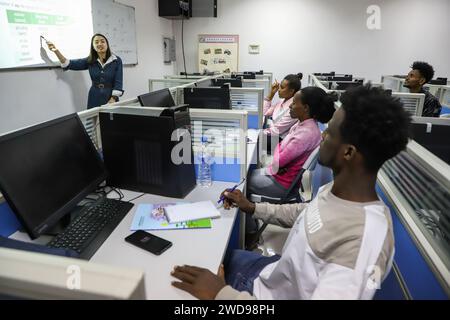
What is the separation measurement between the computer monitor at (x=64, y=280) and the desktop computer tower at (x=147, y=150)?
989mm

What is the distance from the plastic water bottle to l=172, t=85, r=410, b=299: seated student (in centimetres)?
71

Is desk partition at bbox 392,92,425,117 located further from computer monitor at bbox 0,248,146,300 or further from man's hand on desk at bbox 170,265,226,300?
computer monitor at bbox 0,248,146,300

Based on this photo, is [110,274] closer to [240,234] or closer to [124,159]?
[124,159]

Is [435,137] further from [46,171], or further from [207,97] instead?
[207,97]

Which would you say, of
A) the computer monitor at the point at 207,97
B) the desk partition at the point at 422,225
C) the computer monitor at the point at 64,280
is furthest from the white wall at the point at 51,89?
the desk partition at the point at 422,225

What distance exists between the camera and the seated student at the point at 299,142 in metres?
2.05

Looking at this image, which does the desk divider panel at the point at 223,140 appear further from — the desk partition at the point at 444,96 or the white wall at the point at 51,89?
the desk partition at the point at 444,96

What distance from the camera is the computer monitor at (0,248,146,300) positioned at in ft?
1.16

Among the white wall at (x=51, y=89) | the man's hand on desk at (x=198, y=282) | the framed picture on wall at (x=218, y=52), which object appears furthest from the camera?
the framed picture on wall at (x=218, y=52)

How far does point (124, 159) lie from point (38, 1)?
2.40 metres

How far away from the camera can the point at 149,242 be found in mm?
1111

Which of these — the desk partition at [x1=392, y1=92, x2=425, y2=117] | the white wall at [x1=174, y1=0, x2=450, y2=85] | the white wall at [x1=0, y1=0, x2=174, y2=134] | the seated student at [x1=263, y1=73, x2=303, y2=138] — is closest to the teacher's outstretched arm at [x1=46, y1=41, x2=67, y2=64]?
the white wall at [x1=0, y1=0, x2=174, y2=134]

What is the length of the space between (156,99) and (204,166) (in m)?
0.75

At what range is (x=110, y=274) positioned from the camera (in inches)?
14.6
